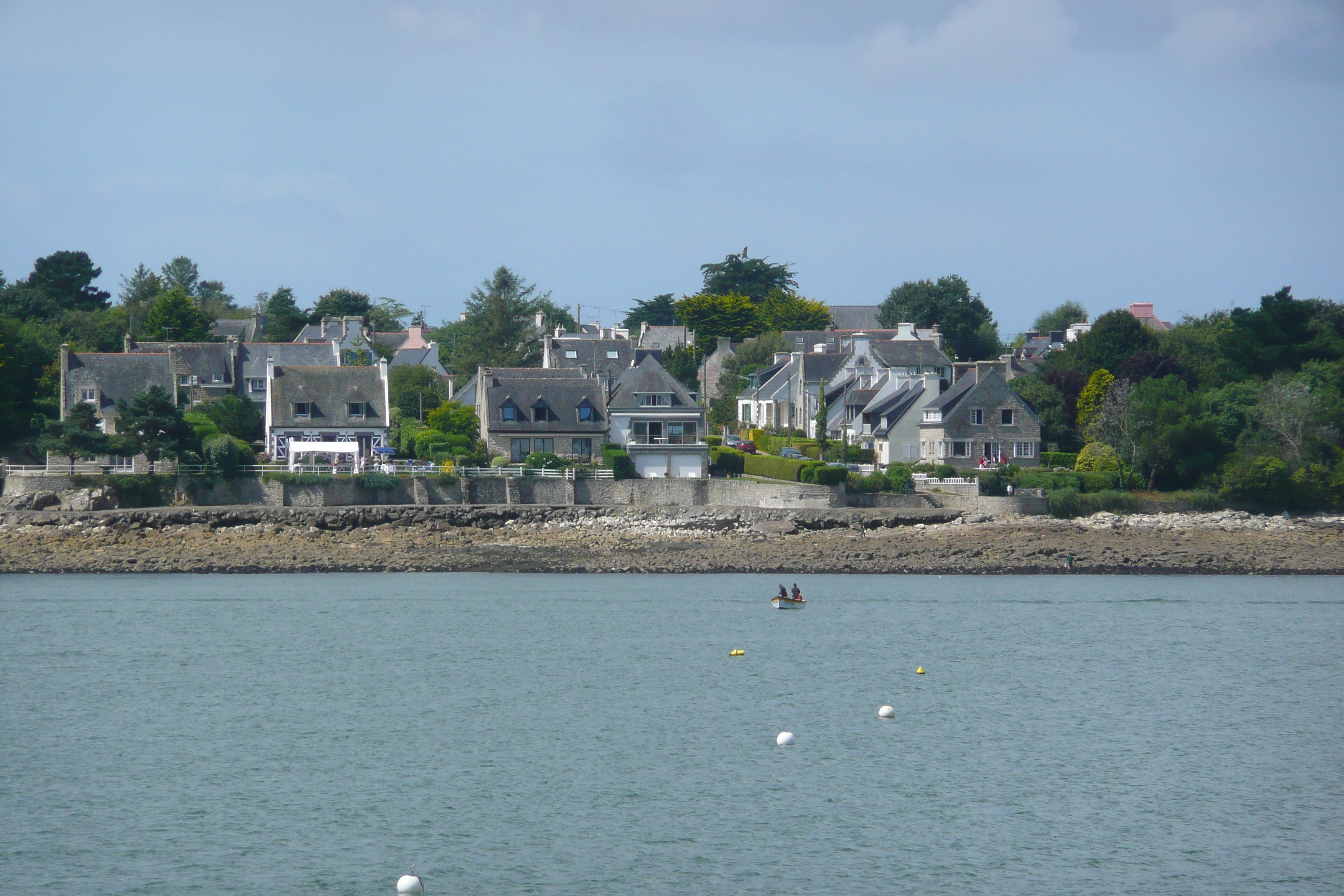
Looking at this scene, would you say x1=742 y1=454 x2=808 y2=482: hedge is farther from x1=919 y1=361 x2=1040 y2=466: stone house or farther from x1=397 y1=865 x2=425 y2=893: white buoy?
x1=397 y1=865 x2=425 y2=893: white buoy

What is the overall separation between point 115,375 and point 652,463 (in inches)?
1147

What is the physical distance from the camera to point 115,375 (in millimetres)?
69938

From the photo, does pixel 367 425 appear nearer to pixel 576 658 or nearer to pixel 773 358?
pixel 576 658

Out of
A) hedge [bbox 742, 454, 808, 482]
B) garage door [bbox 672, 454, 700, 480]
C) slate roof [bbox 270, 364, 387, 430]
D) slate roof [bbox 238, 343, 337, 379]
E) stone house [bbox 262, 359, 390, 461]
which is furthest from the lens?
slate roof [bbox 238, 343, 337, 379]

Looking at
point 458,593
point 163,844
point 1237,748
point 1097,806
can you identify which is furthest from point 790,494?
point 163,844

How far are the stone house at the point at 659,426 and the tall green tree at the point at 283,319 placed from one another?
178ft

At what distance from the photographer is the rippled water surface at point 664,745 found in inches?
786

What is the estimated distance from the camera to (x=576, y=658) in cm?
3600

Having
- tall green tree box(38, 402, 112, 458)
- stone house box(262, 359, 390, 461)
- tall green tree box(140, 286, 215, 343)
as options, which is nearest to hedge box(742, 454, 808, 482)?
stone house box(262, 359, 390, 461)

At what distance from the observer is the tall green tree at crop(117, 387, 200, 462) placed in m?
58.2

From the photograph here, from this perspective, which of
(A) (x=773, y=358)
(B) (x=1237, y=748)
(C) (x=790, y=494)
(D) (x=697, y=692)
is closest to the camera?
(B) (x=1237, y=748)

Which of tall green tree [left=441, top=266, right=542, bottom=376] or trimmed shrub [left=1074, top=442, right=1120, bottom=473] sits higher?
tall green tree [left=441, top=266, right=542, bottom=376]

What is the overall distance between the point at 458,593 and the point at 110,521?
17.0 meters

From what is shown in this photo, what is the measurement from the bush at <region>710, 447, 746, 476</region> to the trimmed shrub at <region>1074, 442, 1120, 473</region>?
55.4ft
